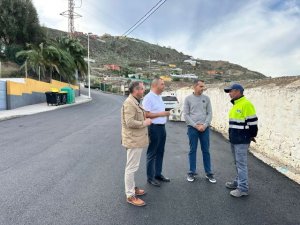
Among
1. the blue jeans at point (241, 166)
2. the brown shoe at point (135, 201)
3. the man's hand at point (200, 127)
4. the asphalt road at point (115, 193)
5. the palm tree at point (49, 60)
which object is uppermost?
the palm tree at point (49, 60)

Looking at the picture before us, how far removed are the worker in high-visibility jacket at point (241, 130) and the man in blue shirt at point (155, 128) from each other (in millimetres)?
1144

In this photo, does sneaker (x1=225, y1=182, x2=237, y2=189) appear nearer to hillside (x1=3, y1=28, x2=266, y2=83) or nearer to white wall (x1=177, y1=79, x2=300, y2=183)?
white wall (x1=177, y1=79, x2=300, y2=183)

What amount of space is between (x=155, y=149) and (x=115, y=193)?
1.08 m

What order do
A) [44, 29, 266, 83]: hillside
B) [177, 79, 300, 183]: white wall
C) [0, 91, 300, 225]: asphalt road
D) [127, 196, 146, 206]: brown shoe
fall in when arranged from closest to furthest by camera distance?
[0, 91, 300, 225]: asphalt road, [127, 196, 146, 206]: brown shoe, [177, 79, 300, 183]: white wall, [44, 29, 266, 83]: hillside

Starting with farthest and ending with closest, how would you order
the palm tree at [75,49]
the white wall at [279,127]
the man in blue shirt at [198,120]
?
the palm tree at [75,49] < the white wall at [279,127] < the man in blue shirt at [198,120]

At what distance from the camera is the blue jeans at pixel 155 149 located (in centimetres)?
617

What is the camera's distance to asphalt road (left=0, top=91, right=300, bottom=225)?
4703mm

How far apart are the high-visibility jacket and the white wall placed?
176 cm

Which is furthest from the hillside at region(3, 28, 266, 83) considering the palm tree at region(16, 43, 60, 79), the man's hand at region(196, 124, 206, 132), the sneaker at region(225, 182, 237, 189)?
the sneaker at region(225, 182, 237, 189)

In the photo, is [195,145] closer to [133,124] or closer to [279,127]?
[133,124]

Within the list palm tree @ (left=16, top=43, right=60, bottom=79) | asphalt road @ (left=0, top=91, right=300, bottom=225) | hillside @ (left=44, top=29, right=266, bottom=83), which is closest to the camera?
asphalt road @ (left=0, top=91, right=300, bottom=225)

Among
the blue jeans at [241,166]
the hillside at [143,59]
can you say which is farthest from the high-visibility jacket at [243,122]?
the hillside at [143,59]

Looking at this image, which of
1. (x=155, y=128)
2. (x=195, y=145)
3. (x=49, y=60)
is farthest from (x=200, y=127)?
(x=49, y=60)

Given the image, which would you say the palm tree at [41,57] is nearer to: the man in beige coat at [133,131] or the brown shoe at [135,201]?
the man in beige coat at [133,131]
